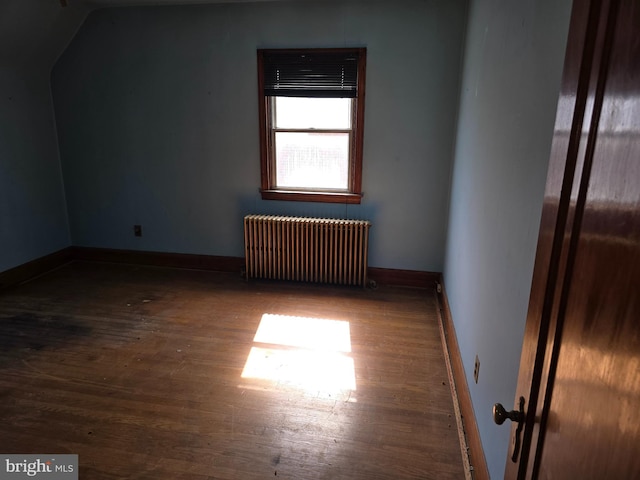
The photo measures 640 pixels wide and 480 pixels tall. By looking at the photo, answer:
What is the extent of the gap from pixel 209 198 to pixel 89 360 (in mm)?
1993

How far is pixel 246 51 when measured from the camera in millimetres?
3803

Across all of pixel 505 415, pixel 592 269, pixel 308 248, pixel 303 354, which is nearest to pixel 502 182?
pixel 505 415

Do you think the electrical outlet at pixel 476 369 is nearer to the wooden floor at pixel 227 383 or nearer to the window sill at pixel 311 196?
the wooden floor at pixel 227 383

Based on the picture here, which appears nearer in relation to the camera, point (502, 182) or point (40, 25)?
point (502, 182)

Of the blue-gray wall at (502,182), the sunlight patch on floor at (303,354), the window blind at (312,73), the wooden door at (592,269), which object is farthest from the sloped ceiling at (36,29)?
the wooden door at (592,269)

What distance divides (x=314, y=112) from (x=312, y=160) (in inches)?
17.9

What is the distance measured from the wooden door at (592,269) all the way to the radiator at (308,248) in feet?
10.1

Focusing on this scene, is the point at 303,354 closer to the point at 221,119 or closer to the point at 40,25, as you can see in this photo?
the point at 221,119

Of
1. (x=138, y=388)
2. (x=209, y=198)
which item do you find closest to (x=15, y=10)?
(x=209, y=198)

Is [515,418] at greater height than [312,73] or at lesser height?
lesser

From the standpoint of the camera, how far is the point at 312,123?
3912 mm

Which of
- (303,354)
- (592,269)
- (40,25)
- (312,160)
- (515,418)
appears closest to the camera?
(592,269)

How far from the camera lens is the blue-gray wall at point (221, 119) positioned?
3605mm

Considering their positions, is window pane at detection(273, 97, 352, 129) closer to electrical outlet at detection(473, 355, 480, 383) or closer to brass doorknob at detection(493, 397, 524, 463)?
electrical outlet at detection(473, 355, 480, 383)
